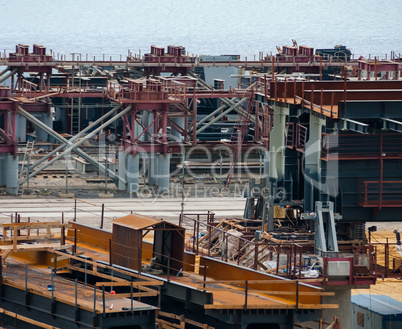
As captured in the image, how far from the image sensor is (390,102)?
37.7 meters

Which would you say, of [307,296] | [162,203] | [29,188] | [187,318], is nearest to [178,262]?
[187,318]

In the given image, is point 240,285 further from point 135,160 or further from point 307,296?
point 135,160

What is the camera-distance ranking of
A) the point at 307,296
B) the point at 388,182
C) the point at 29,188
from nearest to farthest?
the point at 307,296 < the point at 388,182 < the point at 29,188

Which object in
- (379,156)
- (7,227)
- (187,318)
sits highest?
(379,156)

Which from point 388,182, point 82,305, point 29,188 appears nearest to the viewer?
A: point 82,305

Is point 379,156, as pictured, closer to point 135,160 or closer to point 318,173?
point 318,173

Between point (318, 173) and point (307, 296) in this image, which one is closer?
point (307, 296)

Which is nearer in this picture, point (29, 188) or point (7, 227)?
point (7, 227)

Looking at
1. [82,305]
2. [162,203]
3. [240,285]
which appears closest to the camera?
[82,305]

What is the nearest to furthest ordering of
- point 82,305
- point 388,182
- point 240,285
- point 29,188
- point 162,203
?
point 82,305
point 240,285
point 388,182
point 162,203
point 29,188

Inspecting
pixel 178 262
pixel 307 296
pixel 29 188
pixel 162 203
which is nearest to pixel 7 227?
pixel 178 262

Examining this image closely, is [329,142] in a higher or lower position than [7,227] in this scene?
higher

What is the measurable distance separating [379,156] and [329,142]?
1.91m

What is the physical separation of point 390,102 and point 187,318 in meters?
10.2
